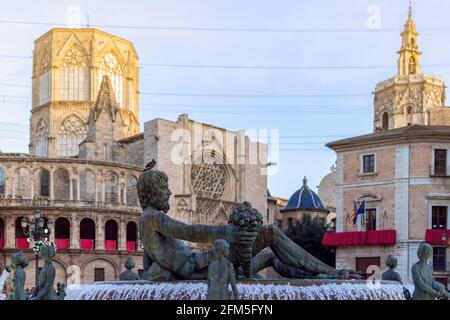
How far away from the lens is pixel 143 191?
11.3m

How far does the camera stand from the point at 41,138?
→ 75812 millimetres

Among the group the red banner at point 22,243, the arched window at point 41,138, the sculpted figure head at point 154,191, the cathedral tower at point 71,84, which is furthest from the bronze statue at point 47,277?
the arched window at point 41,138

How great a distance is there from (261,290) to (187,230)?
5.78ft

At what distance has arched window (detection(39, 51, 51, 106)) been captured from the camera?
74.8 meters

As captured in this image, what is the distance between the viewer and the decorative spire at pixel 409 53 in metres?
70.1

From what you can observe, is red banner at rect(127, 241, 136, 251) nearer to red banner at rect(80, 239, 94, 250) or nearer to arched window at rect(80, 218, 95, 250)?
arched window at rect(80, 218, 95, 250)

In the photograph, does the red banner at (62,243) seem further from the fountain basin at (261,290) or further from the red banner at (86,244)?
the fountain basin at (261,290)

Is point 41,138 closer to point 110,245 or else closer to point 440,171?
point 110,245

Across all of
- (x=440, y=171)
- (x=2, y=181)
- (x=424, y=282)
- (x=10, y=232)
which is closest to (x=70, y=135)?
(x=2, y=181)

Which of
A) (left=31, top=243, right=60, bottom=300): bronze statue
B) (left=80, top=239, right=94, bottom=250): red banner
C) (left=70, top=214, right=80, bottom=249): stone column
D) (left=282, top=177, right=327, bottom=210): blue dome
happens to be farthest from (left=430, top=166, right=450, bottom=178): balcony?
(left=282, top=177, right=327, bottom=210): blue dome

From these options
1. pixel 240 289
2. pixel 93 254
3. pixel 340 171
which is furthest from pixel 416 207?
pixel 240 289

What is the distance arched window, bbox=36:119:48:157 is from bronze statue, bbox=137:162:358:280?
2573 inches
